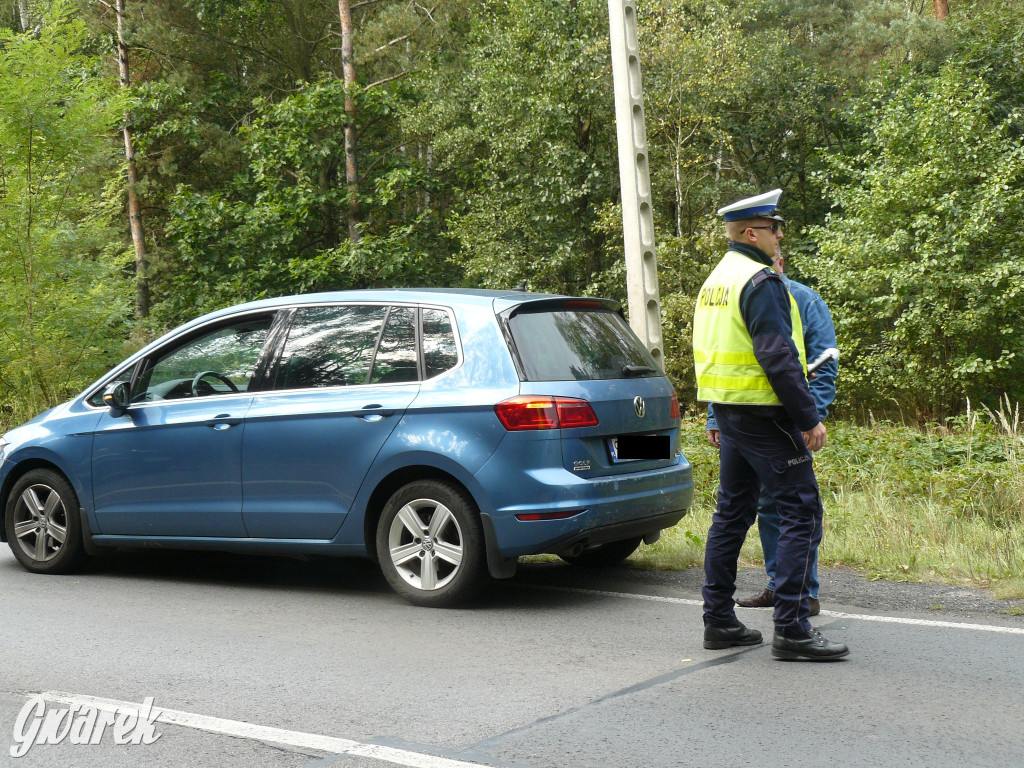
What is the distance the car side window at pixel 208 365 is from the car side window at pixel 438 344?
1201mm

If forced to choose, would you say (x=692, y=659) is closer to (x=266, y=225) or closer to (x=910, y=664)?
(x=910, y=664)

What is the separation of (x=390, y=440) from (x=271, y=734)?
7.57ft

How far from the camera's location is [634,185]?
10320mm

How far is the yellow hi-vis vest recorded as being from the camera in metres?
4.81

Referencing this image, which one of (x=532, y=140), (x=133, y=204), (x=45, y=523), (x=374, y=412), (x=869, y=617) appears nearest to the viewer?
(x=869, y=617)

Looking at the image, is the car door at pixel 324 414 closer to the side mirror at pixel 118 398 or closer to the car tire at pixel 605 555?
the side mirror at pixel 118 398

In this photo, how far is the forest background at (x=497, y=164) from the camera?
1814 centimetres

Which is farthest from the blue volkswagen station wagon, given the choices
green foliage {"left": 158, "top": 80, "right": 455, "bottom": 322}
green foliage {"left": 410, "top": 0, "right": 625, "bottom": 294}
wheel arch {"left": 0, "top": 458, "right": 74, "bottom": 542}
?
green foliage {"left": 158, "top": 80, "right": 455, "bottom": 322}

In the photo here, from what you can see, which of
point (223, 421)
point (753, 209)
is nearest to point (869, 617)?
point (753, 209)

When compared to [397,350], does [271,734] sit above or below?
below

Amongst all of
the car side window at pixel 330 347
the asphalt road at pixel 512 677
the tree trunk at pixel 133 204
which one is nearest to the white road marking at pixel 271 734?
the asphalt road at pixel 512 677

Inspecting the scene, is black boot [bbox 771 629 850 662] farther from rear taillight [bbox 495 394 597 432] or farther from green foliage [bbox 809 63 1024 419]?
green foliage [bbox 809 63 1024 419]

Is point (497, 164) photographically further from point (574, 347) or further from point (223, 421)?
point (574, 347)

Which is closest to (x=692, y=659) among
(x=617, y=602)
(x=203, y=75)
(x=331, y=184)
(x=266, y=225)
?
(x=617, y=602)
